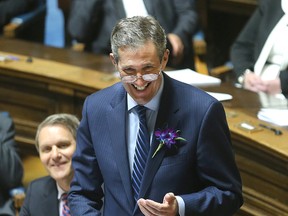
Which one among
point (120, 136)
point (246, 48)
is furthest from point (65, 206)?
point (246, 48)

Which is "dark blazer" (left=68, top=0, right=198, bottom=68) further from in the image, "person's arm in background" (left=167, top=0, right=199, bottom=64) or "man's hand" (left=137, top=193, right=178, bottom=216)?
"man's hand" (left=137, top=193, right=178, bottom=216)

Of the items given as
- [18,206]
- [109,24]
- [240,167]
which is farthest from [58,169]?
[109,24]

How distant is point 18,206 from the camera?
394 cm

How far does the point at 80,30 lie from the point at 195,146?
2714mm

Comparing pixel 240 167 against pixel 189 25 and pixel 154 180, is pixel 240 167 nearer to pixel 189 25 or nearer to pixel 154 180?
pixel 154 180

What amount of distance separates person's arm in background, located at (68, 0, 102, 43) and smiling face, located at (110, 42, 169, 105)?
2.56 m

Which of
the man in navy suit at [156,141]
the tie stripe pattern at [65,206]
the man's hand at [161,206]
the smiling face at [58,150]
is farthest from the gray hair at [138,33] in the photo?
the tie stripe pattern at [65,206]

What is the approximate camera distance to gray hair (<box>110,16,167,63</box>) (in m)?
2.40

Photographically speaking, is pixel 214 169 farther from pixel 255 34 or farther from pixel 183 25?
pixel 183 25

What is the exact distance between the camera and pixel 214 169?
257cm

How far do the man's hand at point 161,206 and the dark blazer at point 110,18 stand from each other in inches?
104

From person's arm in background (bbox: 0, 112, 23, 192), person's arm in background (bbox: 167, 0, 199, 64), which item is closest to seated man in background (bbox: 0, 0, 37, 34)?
person's arm in background (bbox: 167, 0, 199, 64)

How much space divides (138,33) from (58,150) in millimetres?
1219

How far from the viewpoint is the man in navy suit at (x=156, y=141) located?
245 centimetres
